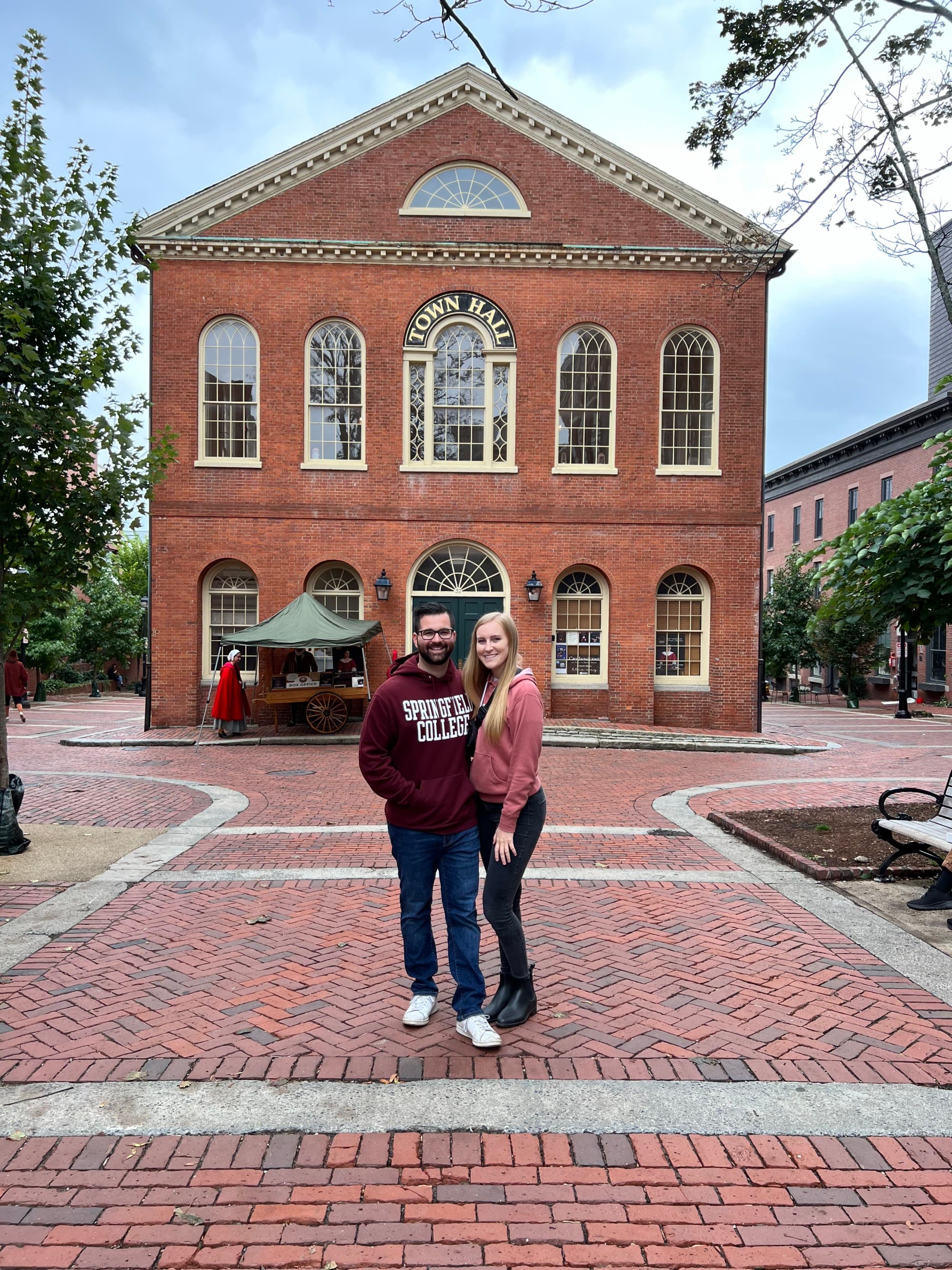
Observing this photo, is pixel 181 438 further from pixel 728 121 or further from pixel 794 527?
pixel 794 527

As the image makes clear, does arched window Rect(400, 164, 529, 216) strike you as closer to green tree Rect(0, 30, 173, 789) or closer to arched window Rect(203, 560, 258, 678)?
arched window Rect(203, 560, 258, 678)

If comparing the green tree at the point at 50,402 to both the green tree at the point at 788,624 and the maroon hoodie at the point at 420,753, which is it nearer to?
the maroon hoodie at the point at 420,753

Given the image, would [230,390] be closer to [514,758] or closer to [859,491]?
[514,758]

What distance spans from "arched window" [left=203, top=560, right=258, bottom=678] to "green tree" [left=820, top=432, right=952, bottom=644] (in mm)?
13058

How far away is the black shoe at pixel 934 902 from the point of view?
5.89 m

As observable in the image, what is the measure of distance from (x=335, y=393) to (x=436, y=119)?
611 cm

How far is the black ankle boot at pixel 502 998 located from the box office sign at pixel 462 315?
52.8ft

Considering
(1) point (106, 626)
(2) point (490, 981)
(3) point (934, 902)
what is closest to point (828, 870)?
(3) point (934, 902)

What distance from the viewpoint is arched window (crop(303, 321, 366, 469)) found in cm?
1834

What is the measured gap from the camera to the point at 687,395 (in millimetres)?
18656

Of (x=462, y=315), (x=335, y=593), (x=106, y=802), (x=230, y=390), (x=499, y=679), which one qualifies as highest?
(x=462, y=315)

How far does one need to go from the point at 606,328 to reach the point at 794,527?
30.7 metres

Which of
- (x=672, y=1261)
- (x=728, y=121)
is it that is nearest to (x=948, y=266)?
(x=728, y=121)

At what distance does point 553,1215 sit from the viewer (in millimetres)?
2791
